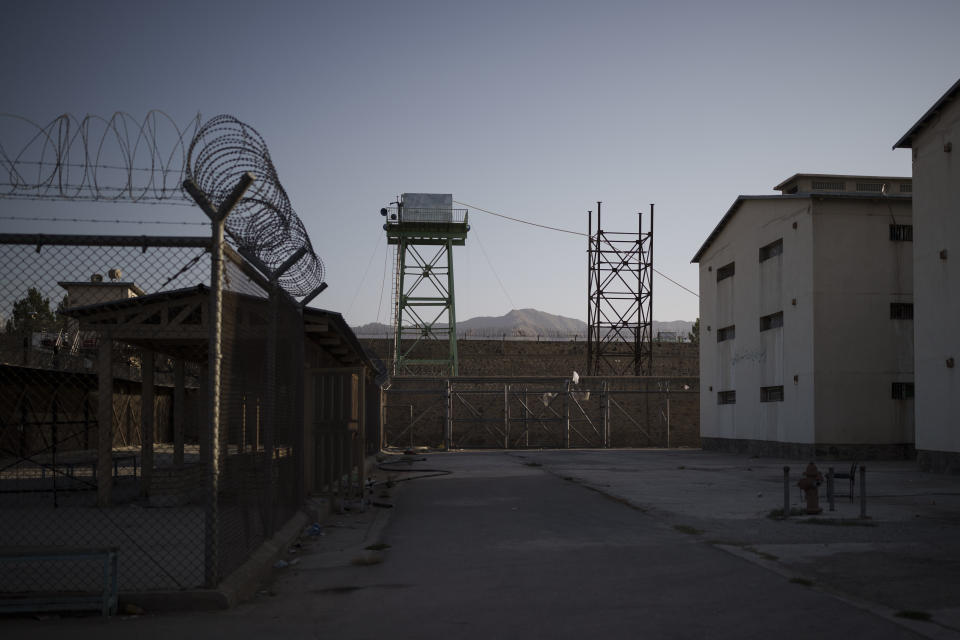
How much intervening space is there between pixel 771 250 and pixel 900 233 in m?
4.44

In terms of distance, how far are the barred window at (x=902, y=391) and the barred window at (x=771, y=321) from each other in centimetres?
421

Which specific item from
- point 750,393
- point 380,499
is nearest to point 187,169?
point 380,499

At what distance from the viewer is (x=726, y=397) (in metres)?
35.3

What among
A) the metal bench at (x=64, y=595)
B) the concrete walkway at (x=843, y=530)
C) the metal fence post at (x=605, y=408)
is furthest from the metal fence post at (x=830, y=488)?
the metal fence post at (x=605, y=408)

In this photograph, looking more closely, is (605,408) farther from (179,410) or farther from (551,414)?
(179,410)

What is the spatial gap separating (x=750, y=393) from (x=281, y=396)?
2568cm

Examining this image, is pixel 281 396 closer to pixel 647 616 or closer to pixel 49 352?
pixel 647 616

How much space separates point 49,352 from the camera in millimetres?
22328

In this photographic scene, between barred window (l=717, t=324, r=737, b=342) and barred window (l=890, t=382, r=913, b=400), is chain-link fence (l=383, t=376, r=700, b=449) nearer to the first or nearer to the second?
barred window (l=717, t=324, r=737, b=342)

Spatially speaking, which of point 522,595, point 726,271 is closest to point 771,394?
point 726,271

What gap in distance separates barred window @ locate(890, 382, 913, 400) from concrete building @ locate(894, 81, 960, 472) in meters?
6.50

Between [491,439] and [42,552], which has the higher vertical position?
[42,552]

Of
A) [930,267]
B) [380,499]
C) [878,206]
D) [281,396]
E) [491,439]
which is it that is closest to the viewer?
[281,396]

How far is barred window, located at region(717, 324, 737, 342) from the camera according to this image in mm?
34656
